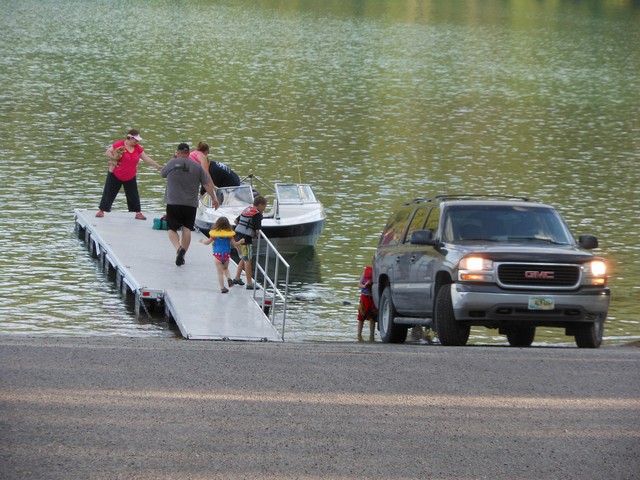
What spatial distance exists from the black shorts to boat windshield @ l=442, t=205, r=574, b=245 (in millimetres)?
6916

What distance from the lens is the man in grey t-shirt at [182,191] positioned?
2175 cm

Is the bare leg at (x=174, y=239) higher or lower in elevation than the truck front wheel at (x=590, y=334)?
lower

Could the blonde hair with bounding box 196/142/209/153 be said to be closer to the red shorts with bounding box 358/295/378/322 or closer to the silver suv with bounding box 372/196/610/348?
the red shorts with bounding box 358/295/378/322

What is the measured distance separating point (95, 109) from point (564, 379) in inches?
1725

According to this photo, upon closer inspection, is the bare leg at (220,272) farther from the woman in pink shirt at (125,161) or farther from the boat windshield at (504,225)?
the woman in pink shirt at (125,161)

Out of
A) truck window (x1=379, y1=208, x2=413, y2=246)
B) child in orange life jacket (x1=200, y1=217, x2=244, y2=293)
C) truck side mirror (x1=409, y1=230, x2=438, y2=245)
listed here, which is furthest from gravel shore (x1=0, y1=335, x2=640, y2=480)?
child in orange life jacket (x1=200, y1=217, x2=244, y2=293)

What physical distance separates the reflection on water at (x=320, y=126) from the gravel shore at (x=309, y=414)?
290 inches

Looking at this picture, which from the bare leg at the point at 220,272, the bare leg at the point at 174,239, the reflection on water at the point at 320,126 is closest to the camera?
the bare leg at the point at 220,272

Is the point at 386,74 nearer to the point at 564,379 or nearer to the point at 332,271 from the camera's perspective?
the point at 332,271

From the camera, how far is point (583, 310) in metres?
15.2

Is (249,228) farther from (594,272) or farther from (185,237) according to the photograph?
(594,272)

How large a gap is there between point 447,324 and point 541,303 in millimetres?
1156

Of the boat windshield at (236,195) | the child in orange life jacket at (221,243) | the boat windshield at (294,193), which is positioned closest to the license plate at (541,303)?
the child in orange life jacket at (221,243)

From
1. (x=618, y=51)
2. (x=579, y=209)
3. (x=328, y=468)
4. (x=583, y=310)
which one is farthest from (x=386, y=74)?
(x=328, y=468)
